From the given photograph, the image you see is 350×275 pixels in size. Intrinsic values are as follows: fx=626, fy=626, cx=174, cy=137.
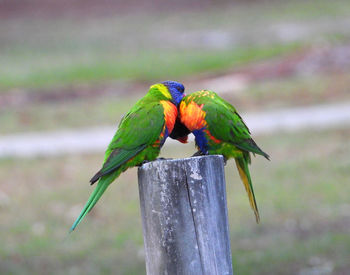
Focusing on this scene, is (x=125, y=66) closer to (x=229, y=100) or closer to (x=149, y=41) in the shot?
(x=149, y=41)

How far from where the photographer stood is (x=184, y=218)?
2814 mm

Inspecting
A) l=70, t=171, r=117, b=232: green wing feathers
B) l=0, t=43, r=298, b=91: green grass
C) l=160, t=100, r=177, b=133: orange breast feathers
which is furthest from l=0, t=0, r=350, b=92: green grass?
l=70, t=171, r=117, b=232: green wing feathers

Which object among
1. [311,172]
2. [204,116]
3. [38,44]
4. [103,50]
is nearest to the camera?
[204,116]

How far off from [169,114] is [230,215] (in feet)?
11.9

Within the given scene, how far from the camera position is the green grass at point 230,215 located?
6223mm

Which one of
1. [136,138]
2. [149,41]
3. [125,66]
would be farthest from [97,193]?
[149,41]

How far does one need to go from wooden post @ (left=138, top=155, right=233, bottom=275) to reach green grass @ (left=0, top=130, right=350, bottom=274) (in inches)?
122

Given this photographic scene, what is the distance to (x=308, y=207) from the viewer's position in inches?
288

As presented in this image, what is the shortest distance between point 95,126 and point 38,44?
35.0ft

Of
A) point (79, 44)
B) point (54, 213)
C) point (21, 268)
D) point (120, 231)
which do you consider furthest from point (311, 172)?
point (79, 44)

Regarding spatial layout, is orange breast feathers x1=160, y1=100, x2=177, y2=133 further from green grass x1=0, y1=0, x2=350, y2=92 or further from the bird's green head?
green grass x1=0, y1=0, x2=350, y2=92

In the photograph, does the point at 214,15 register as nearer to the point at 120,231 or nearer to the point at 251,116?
the point at 251,116

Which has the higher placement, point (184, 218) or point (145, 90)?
point (145, 90)

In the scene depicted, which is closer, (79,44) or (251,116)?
(251,116)
